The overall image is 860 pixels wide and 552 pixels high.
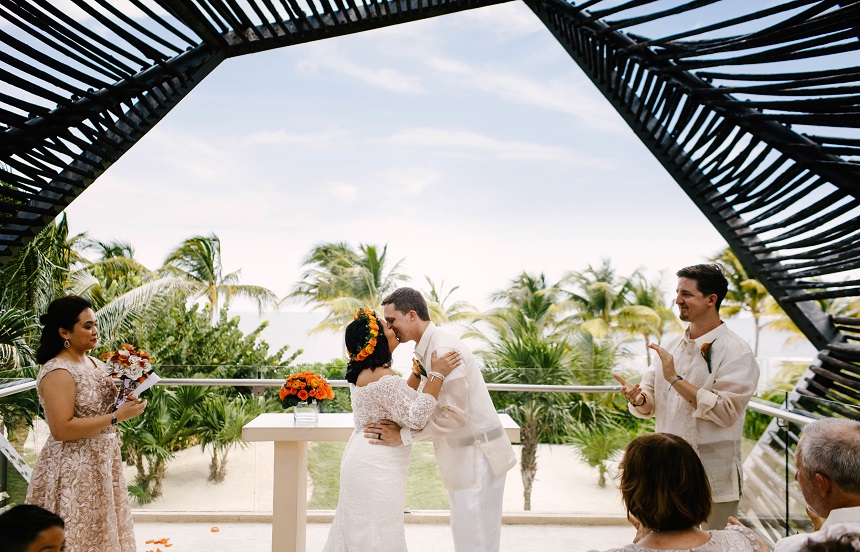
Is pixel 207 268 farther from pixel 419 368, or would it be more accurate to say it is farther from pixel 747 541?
pixel 747 541

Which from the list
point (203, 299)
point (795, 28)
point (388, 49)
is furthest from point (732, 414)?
point (388, 49)

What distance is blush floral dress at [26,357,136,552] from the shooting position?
2.94 m

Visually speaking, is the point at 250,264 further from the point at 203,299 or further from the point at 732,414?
the point at 732,414

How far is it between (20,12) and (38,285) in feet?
48.0

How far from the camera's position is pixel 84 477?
299cm

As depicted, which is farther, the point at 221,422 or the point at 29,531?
the point at 221,422

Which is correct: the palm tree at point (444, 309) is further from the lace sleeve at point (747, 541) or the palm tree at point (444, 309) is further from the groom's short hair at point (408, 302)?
the lace sleeve at point (747, 541)

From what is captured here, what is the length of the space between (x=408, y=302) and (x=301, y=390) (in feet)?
Result: 3.69

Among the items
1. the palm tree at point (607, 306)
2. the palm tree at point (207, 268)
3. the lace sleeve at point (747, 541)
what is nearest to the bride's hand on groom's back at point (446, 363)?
the lace sleeve at point (747, 541)

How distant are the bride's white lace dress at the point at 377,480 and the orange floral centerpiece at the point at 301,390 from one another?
0.86 meters

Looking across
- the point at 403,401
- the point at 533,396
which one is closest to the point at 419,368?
the point at 403,401

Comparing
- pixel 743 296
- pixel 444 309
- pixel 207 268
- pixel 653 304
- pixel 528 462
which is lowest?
pixel 528 462

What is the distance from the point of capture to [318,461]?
14.4ft

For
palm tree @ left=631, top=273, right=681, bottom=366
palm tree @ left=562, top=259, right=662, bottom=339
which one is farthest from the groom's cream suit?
palm tree @ left=631, top=273, right=681, bottom=366
